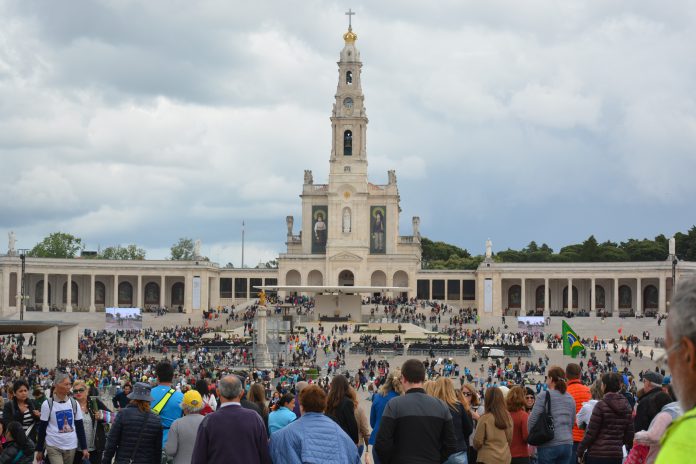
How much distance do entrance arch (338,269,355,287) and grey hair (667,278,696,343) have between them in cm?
9254

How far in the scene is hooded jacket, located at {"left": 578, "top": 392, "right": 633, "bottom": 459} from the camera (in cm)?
1033

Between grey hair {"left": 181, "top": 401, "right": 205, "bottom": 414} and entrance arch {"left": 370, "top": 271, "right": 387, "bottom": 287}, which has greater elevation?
entrance arch {"left": 370, "top": 271, "right": 387, "bottom": 287}

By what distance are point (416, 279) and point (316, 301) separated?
16.8m

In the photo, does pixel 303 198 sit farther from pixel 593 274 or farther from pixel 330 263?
pixel 593 274

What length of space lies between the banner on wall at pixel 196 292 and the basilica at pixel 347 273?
92 millimetres

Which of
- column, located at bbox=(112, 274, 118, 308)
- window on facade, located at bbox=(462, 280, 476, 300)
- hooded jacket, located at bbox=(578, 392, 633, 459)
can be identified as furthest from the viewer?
column, located at bbox=(112, 274, 118, 308)

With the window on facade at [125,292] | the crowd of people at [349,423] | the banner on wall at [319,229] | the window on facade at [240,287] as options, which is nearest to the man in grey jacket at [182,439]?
the crowd of people at [349,423]

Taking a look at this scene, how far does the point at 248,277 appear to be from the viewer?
9969cm

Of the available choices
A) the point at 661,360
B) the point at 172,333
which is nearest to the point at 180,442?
the point at 661,360

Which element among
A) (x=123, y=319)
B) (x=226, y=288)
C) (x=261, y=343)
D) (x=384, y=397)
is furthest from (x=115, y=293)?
(x=384, y=397)

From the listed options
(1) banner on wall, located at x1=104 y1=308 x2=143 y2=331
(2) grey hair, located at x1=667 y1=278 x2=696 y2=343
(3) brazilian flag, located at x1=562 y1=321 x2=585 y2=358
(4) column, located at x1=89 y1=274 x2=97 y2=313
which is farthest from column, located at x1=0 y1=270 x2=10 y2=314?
(2) grey hair, located at x1=667 y1=278 x2=696 y2=343

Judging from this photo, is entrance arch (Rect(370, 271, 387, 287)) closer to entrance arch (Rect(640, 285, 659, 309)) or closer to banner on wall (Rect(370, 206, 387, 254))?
banner on wall (Rect(370, 206, 387, 254))

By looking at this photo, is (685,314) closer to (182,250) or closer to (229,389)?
(229,389)

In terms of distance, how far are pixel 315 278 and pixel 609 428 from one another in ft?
286
